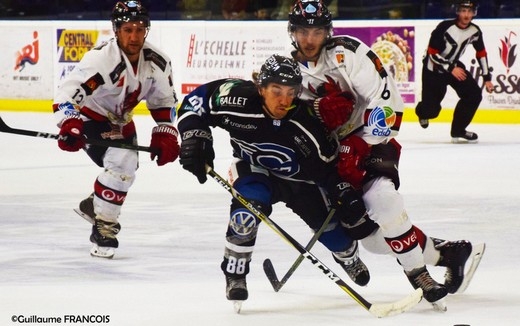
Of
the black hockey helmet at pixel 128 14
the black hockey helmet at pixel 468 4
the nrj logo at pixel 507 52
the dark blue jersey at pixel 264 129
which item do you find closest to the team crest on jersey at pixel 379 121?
the dark blue jersey at pixel 264 129

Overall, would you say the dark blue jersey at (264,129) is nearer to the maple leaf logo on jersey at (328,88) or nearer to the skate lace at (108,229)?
the maple leaf logo on jersey at (328,88)

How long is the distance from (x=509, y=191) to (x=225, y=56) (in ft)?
17.4

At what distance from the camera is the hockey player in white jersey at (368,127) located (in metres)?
4.04

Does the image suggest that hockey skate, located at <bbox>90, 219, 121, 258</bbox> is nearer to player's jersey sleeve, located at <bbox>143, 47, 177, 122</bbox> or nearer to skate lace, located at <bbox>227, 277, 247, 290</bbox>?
player's jersey sleeve, located at <bbox>143, 47, 177, 122</bbox>

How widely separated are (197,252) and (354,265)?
1.07 m

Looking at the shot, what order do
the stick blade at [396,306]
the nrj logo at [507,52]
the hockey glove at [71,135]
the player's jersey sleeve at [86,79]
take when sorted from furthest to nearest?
1. the nrj logo at [507,52]
2. the player's jersey sleeve at [86,79]
3. the hockey glove at [71,135]
4. the stick blade at [396,306]

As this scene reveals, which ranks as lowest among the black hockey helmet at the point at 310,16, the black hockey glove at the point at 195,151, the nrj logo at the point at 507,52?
the nrj logo at the point at 507,52

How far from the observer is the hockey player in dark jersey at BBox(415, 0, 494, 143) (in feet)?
33.1

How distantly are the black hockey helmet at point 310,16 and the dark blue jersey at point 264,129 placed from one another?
10.8 inches

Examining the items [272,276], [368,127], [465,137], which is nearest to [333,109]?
[368,127]

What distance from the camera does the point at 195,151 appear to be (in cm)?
407

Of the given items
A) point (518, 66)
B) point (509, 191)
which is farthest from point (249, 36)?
point (509, 191)

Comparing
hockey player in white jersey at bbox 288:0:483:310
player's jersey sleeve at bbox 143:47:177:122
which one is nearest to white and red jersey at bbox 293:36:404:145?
hockey player in white jersey at bbox 288:0:483:310

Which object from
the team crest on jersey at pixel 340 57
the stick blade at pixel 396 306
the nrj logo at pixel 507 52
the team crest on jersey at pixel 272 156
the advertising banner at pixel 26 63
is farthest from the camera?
the advertising banner at pixel 26 63
